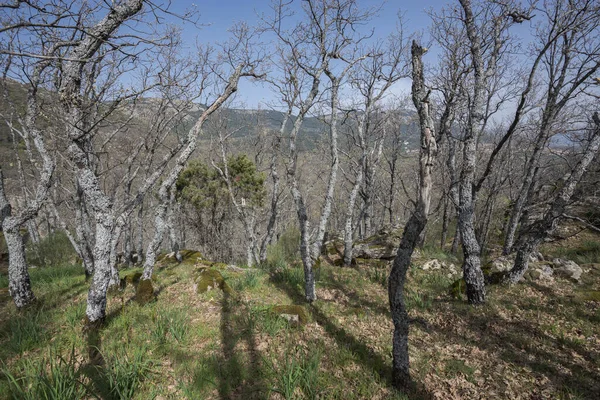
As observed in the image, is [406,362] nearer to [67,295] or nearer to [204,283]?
[204,283]

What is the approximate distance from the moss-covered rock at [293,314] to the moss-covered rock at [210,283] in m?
1.82

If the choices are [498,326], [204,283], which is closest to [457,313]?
[498,326]

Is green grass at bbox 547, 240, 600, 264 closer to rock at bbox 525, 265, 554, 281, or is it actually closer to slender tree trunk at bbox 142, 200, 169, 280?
rock at bbox 525, 265, 554, 281

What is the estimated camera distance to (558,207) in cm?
675

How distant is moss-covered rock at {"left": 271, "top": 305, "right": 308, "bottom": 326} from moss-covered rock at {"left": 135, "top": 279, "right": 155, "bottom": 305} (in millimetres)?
3119

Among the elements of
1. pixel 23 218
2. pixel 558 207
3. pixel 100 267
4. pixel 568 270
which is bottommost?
pixel 568 270

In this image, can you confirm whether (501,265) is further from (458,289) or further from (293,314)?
(293,314)

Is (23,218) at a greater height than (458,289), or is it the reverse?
(23,218)

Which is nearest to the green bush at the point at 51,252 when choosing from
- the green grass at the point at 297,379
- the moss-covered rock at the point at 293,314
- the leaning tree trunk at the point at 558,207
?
the moss-covered rock at the point at 293,314

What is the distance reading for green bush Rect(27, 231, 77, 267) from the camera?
13511mm

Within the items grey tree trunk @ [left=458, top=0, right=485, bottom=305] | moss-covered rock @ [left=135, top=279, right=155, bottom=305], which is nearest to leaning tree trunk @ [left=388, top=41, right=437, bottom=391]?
grey tree trunk @ [left=458, top=0, right=485, bottom=305]

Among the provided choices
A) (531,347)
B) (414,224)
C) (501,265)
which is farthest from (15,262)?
(501,265)

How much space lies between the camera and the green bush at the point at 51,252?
532 inches

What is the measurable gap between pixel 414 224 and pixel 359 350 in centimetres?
287
